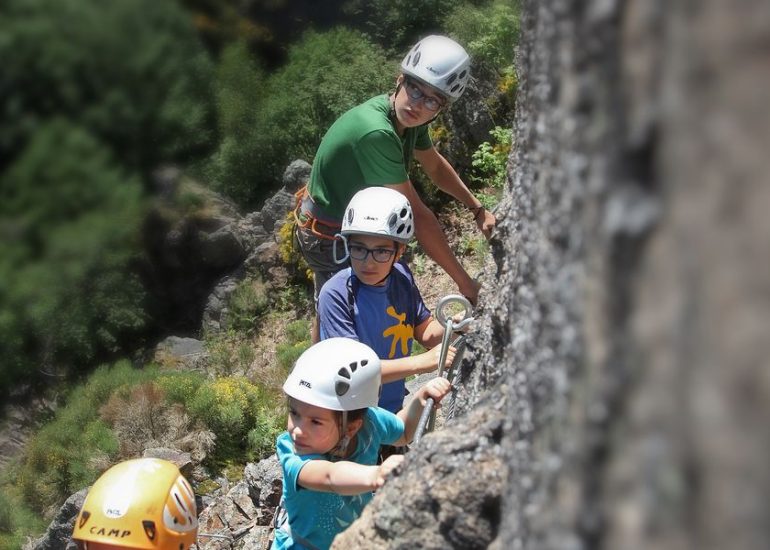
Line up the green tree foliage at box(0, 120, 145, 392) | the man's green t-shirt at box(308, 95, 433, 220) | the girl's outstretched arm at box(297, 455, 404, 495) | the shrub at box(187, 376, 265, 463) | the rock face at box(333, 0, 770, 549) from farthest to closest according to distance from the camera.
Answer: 1. the green tree foliage at box(0, 120, 145, 392)
2. the shrub at box(187, 376, 265, 463)
3. the man's green t-shirt at box(308, 95, 433, 220)
4. the girl's outstretched arm at box(297, 455, 404, 495)
5. the rock face at box(333, 0, 770, 549)

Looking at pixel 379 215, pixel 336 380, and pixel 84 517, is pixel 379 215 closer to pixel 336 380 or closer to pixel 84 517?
pixel 336 380

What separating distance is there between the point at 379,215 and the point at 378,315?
415 mm

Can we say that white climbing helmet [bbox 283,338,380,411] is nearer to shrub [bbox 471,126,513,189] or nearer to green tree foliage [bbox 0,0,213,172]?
shrub [bbox 471,126,513,189]

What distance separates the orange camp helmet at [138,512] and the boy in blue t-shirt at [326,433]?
1.19ft

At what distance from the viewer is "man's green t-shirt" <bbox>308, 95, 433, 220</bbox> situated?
4000 mm

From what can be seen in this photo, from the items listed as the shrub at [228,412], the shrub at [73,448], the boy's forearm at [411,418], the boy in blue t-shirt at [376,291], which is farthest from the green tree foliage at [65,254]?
the boy's forearm at [411,418]

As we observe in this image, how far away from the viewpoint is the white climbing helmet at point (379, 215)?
3.76 metres

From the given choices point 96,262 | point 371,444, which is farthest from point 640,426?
point 96,262

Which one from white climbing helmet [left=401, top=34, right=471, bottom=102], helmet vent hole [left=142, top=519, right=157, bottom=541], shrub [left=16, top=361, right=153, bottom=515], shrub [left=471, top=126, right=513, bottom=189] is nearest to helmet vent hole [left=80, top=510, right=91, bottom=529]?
helmet vent hole [left=142, top=519, right=157, bottom=541]

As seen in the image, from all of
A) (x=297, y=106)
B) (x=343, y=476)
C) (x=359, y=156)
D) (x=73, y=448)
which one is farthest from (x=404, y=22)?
(x=343, y=476)

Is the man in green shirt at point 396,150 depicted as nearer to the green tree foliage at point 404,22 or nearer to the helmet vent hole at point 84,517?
the helmet vent hole at point 84,517

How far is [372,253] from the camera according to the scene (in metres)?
3.79

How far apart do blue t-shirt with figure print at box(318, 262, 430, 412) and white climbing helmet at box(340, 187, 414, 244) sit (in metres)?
0.21

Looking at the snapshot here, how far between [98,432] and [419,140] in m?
6.71
